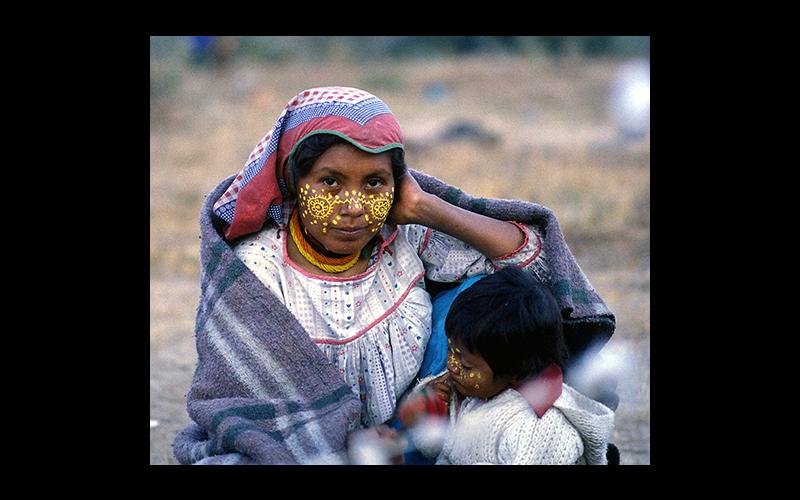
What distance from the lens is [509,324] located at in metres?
2.82

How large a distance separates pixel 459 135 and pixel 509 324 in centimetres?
1011

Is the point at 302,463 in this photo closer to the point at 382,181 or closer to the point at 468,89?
the point at 382,181

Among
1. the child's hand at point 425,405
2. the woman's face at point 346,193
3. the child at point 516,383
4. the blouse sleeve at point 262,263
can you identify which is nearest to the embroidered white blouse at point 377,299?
the blouse sleeve at point 262,263

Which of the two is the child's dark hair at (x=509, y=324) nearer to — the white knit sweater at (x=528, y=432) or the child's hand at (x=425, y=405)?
the white knit sweater at (x=528, y=432)

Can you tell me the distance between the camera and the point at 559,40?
70.3 feet

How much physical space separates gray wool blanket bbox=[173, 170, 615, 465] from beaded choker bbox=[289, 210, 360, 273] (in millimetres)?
230

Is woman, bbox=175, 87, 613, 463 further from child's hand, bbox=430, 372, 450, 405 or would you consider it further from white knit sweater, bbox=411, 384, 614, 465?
white knit sweater, bbox=411, 384, 614, 465

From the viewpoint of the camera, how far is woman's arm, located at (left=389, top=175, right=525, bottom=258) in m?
3.20

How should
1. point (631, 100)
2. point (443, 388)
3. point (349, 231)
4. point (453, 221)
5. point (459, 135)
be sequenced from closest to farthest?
point (349, 231), point (443, 388), point (453, 221), point (459, 135), point (631, 100)

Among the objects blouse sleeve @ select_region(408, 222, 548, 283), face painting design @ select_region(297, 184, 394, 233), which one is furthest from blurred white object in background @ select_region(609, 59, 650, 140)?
face painting design @ select_region(297, 184, 394, 233)

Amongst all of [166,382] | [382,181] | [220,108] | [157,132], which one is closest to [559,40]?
[220,108]

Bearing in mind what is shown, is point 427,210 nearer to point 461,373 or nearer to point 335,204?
point 335,204

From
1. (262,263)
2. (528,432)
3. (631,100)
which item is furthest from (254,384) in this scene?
(631,100)

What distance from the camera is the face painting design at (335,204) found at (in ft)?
9.80
